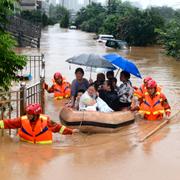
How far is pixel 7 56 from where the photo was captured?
30.8 feet

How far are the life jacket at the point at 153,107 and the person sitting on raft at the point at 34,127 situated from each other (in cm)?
312

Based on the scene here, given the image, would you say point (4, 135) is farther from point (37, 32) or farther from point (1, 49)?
point (37, 32)

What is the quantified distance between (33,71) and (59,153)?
12248 millimetres

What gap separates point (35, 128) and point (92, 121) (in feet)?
5.02

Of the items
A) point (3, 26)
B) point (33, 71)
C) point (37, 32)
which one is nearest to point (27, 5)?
point (37, 32)

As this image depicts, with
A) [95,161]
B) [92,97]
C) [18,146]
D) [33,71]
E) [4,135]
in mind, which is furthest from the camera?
[33,71]

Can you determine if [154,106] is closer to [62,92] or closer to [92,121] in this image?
[92,121]

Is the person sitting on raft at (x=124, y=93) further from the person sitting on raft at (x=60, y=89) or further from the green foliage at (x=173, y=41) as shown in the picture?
the green foliage at (x=173, y=41)

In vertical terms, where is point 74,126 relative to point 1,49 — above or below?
below

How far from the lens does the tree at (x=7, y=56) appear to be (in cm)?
933

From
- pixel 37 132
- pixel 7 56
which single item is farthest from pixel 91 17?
pixel 37 132

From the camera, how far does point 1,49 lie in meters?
9.33

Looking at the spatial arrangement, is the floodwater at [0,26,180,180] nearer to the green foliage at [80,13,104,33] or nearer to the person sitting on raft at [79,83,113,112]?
the person sitting on raft at [79,83,113,112]

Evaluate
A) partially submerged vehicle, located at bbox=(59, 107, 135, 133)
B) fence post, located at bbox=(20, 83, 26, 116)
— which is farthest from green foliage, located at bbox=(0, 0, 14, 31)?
partially submerged vehicle, located at bbox=(59, 107, 135, 133)
